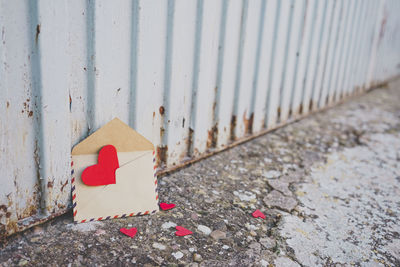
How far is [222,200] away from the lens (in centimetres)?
166

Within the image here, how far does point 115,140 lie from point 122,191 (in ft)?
0.71

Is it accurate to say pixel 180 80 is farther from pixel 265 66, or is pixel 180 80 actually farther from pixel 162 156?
pixel 265 66

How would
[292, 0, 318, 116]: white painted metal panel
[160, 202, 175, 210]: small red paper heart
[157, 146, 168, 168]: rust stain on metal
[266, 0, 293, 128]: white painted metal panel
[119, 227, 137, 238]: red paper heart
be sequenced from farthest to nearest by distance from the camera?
[292, 0, 318, 116]: white painted metal panel < [266, 0, 293, 128]: white painted metal panel < [157, 146, 168, 168]: rust stain on metal < [160, 202, 175, 210]: small red paper heart < [119, 227, 137, 238]: red paper heart

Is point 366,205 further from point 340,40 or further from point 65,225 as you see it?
point 340,40

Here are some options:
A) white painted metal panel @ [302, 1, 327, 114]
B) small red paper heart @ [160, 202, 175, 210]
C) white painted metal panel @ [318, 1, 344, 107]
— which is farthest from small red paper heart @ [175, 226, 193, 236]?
white painted metal panel @ [318, 1, 344, 107]

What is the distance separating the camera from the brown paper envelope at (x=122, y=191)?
1.40 meters

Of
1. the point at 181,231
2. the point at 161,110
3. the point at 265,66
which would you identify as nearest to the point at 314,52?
the point at 265,66

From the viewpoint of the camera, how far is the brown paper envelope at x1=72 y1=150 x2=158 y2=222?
1398 millimetres

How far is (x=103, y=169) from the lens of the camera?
4.71ft

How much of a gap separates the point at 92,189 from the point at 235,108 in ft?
3.58

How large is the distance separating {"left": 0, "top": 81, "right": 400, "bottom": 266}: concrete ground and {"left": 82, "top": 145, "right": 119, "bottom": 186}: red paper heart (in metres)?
0.17

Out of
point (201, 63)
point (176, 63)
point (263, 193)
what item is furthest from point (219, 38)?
point (263, 193)

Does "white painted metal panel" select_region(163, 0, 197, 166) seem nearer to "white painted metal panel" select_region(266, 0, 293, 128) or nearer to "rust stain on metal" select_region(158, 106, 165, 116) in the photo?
"rust stain on metal" select_region(158, 106, 165, 116)

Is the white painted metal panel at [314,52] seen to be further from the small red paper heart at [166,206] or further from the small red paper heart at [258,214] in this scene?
the small red paper heart at [166,206]
